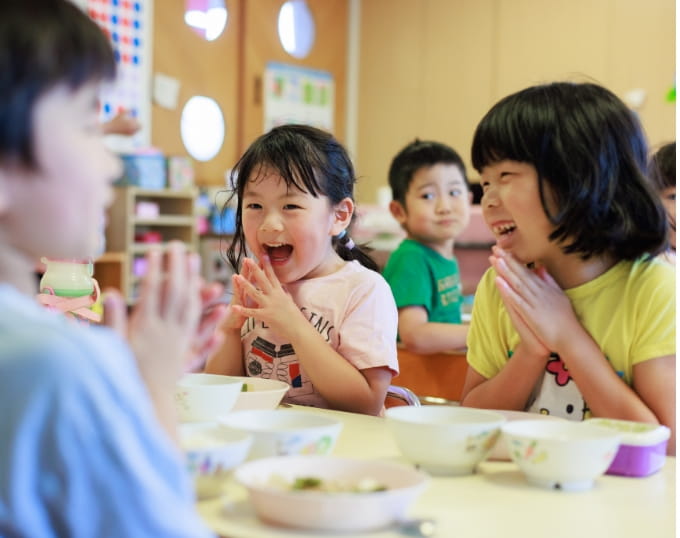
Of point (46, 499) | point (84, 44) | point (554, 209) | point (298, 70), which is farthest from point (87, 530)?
point (298, 70)

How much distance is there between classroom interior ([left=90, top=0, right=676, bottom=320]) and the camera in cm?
504

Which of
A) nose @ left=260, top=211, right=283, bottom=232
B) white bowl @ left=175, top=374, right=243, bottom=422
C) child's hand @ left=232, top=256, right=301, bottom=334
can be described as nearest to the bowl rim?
white bowl @ left=175, top=374, right=243, bottom=422

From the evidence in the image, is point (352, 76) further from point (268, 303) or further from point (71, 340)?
point (71, 340)

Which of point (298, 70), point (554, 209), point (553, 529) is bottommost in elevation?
point (553, 529)

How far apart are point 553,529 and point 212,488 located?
1.07 ft

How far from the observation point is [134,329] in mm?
750

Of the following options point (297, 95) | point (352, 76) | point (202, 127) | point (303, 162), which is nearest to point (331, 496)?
point (303, 162)

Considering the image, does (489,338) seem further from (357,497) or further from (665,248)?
(357,497)

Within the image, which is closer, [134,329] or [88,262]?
[134,329]

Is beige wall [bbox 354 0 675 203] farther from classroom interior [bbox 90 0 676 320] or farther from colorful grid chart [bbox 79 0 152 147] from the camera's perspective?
colorful grid chart [bbox 79 0 152 147]

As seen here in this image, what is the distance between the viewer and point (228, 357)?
5.61 ft

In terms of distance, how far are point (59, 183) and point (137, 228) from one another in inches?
175

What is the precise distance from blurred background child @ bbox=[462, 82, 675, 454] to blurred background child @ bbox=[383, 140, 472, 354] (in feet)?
3.32

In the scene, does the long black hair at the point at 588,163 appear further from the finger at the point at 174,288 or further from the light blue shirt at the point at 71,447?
the light blue shirt at the point at 71,447
